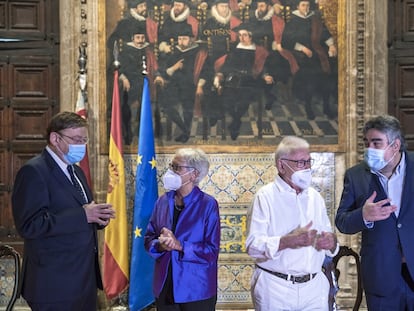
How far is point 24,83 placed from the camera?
24.7 feet

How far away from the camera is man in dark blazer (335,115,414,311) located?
3986 millimetres

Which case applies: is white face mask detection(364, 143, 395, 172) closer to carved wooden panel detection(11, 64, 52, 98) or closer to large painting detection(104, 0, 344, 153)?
large painting detection(104, 0, 344, 153)

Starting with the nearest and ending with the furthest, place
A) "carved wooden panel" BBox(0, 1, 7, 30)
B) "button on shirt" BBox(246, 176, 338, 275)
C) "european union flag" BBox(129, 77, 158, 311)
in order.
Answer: "button on shirt" BBox(246, 176, 338, 275), "european union flag" BBox(129, 77, 158, 311), "carved wooden panel" BBox(0, 1, 7, 30)

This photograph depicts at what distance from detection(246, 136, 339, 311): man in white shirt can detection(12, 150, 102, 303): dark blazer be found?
1.03 metres

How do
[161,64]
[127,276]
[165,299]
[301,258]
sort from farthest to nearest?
[161,64] < [127,276] < [165,299] < [301,258]

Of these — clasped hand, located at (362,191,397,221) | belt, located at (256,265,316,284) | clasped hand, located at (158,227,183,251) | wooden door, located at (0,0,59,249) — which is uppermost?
wooden door, located at (0,0,59,249)

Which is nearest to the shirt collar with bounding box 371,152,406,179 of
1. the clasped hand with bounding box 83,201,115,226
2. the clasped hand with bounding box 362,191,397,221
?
the clasped hand with bounding box 362,191,397,221

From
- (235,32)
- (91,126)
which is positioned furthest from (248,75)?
(91,126)

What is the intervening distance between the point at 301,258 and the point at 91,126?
12.4 feet

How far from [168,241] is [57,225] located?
701 millimetres

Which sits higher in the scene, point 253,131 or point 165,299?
point 253,131

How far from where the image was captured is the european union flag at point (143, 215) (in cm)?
661

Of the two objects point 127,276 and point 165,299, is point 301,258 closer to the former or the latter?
point 165,299

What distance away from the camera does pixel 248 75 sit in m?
7.22
